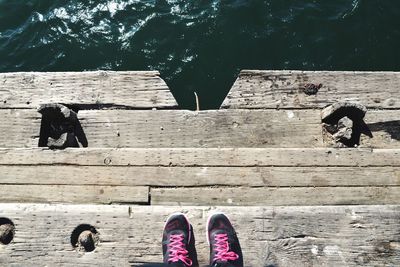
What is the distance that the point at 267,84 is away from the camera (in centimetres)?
409

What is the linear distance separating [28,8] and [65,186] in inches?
201

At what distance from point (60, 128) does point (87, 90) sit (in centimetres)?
43

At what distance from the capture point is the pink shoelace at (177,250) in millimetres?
3229

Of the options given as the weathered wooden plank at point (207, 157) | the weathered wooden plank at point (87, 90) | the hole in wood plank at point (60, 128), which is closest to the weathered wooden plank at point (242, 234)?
the weathered wooden plank at point (207, 157)

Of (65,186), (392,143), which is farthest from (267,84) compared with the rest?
(65,186)

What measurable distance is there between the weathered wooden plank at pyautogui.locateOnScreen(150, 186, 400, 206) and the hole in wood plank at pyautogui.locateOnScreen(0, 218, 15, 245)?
3.62 ft

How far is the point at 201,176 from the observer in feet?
11.9

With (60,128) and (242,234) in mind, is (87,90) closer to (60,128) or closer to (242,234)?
(60,128)

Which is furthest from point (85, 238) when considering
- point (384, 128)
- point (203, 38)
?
point (203, 38)

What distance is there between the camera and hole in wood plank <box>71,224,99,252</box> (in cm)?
323

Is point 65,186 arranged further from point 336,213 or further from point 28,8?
point 28,8

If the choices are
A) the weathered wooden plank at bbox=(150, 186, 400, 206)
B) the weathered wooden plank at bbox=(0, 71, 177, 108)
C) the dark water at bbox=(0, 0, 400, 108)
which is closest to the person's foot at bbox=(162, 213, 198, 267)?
the weathered wooden plank at bbox=(150, 186, 400, 206)

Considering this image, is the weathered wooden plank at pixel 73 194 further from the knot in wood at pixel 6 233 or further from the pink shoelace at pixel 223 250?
the pink shoelace at pixel 223 250

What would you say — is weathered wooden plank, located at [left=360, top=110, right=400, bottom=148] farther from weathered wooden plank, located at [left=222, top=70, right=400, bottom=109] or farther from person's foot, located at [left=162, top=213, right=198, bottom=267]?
person's foot, located at [left=162, top=213, right=198, bottom=267]
